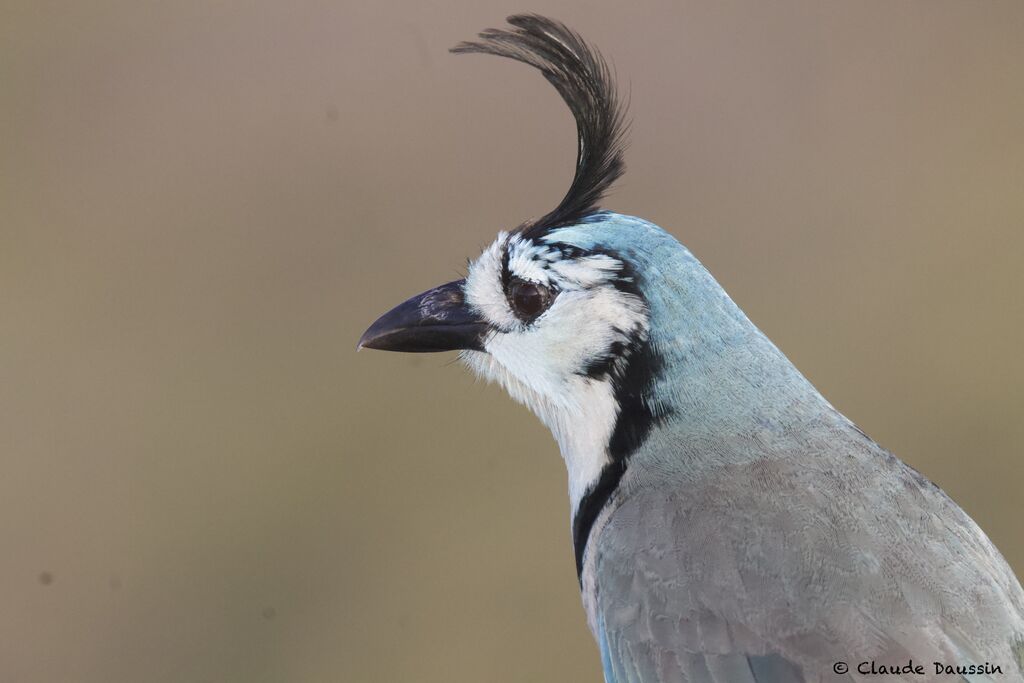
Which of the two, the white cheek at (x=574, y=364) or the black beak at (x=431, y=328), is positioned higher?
the black beak at (x=431, y=328)

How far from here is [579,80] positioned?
3314 mm

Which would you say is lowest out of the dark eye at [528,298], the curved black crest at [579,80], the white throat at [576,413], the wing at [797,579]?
the wing at [797,579]

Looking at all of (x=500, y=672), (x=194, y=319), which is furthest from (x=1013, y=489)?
(x=194, y=319)

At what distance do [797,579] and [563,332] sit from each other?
829 mm

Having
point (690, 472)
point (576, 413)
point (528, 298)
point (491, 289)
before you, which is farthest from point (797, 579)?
point (491, 289)

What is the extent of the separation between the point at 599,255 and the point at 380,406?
3.46 meters

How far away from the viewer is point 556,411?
3.15 m

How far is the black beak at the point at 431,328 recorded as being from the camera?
3242mm

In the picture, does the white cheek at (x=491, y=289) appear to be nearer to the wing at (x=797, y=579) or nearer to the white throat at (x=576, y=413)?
the white throat at (x=576, y=413)

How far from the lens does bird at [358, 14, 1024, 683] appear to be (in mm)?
2498

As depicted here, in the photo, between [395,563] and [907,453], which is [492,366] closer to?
[395,563]

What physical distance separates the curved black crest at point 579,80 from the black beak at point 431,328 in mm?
263

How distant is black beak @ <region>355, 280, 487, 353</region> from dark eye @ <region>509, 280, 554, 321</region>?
118 millimetres

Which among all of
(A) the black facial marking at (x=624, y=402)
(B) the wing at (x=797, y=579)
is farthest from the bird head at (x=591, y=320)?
(B) the wing at (x=797, y=579)
